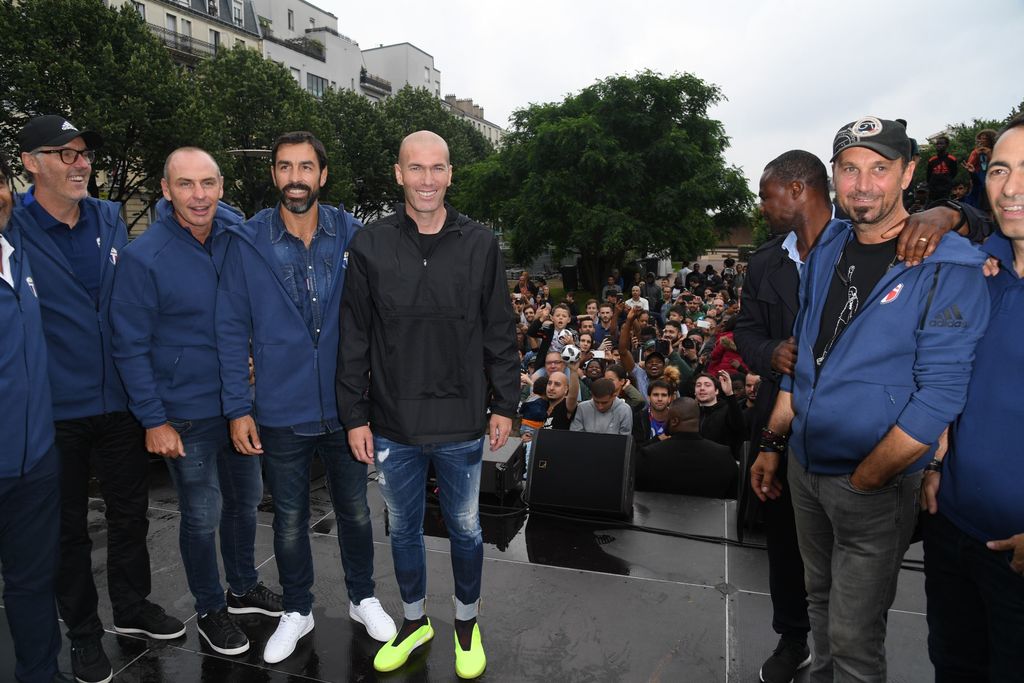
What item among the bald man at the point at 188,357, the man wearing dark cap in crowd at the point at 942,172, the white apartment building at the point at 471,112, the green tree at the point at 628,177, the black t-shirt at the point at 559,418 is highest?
the white apartment building at the point at 471,112

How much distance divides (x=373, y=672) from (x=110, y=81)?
23.0 metres

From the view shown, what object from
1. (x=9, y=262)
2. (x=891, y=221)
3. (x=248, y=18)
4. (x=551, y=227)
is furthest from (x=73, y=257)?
(x=248, y=18)

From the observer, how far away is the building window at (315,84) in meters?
49.7

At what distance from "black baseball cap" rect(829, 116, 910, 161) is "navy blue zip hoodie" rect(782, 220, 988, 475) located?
12.4 inches

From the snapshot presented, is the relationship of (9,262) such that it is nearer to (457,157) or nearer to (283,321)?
(283,321)

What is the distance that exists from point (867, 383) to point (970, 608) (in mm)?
826

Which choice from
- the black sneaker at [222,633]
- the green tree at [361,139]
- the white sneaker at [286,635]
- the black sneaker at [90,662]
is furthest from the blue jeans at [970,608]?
the green tree at [361,139]

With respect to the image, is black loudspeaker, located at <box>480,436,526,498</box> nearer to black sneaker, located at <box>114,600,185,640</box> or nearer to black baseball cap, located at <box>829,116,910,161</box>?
black sneaker, located at <box>114,600,185,640</box>

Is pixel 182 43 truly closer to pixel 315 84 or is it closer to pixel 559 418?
pixel 315 84

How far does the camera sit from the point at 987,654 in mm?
2047

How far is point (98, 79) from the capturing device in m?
19.5

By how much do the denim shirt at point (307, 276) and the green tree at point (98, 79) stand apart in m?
18.7

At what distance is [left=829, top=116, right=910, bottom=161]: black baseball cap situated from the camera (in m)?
2.01

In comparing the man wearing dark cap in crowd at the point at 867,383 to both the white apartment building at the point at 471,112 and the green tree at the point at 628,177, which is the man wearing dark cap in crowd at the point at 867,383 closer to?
the green tree at the point at 628,177
